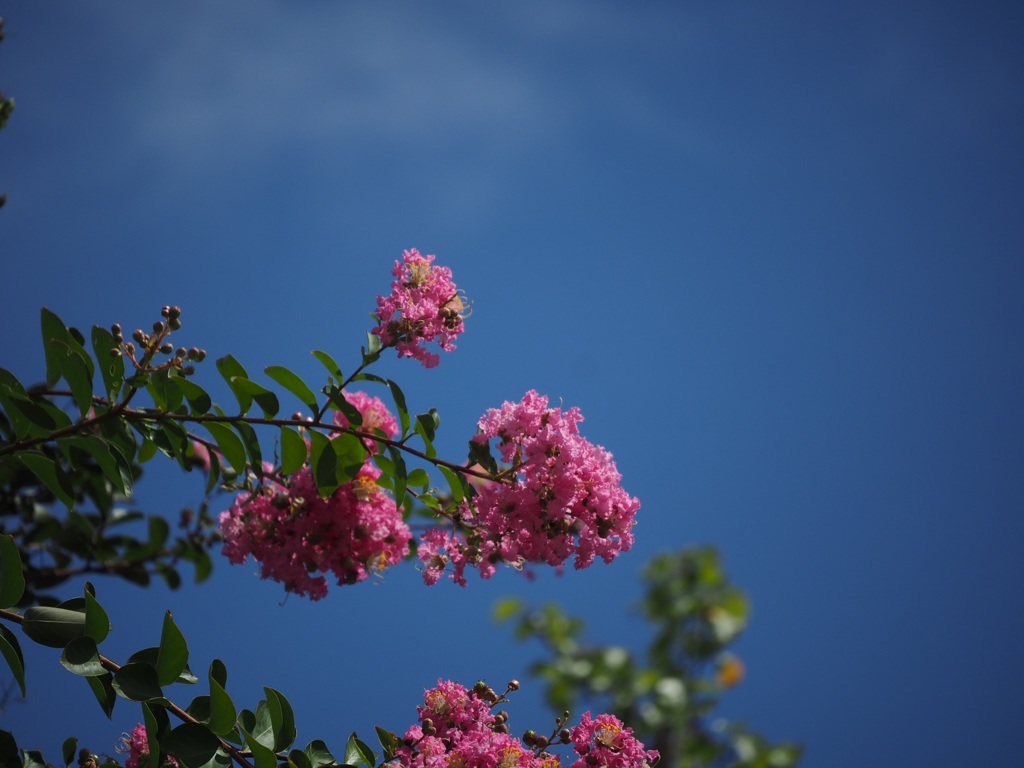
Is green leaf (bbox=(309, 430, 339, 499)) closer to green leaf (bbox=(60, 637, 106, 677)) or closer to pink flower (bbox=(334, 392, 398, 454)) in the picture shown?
pink flower (bbox=(334, 392, 398, 454))

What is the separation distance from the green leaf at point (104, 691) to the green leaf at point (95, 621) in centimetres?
6

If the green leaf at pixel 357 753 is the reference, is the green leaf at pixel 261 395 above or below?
above

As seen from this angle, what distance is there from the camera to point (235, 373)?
202cm

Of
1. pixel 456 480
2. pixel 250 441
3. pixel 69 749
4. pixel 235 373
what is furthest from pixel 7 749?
pixel 456 480

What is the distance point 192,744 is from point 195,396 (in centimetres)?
73

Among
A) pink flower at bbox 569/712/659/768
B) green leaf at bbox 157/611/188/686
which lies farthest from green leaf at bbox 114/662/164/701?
pink flower at bbox 569/712/659/768

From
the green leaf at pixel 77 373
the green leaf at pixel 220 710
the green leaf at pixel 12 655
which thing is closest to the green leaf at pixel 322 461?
the green leaf at pixel 77 373

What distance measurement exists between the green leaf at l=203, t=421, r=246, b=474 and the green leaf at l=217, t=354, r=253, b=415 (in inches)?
2.6

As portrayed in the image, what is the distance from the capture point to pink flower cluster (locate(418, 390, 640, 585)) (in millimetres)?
2049

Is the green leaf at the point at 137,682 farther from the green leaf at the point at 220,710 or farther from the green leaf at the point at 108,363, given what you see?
the green leaf at the point at 108,363

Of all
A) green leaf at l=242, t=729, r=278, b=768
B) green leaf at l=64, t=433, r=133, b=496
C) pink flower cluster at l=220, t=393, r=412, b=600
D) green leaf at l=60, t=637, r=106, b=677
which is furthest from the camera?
pink flower cluster at l=220, t=393, r=412, b=600

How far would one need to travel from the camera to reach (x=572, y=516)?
207cm

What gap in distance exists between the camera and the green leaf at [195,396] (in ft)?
6.26

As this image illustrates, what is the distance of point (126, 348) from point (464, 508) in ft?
2.92
